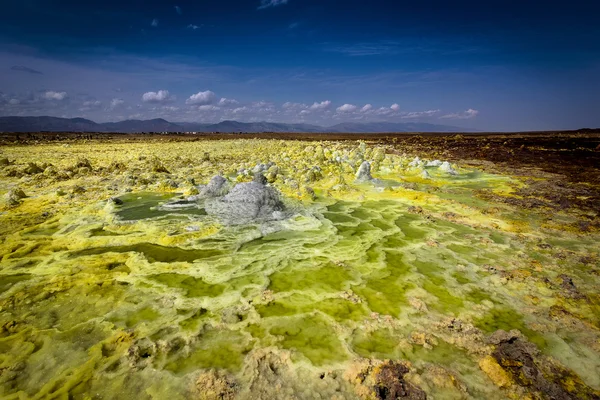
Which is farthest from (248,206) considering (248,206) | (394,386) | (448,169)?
(448,169)

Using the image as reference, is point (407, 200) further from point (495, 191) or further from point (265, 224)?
point (265, 224)

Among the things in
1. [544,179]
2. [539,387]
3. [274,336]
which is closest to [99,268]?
[274,336]

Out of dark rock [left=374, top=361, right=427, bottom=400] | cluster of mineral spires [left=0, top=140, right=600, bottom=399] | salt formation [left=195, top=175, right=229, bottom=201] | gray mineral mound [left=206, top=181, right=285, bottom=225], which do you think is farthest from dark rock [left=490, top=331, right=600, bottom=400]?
salt formation [left=195, top=175, right=229, bottom=201]

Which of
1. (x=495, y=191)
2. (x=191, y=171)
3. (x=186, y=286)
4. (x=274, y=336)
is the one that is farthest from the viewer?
(x=191, y=171)

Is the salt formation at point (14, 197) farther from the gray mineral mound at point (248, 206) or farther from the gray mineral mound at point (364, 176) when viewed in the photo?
the gray mineral mound at point (364, 176)

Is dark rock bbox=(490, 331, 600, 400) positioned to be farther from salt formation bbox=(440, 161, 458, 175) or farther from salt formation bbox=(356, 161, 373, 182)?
salt formation bbox=(440, 161, 458, 175)

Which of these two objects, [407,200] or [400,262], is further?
[407,200]
